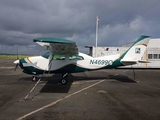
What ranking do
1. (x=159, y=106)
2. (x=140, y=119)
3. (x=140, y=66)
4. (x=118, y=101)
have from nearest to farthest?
(x=140, y=119), (x=159, y=106), (x=118, y=101), (x=140, y=66)

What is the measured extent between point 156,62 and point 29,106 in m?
22.8

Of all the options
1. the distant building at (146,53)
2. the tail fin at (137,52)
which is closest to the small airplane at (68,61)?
the tail fin at (137,52)

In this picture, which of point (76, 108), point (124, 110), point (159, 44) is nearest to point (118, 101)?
point (124, 110)

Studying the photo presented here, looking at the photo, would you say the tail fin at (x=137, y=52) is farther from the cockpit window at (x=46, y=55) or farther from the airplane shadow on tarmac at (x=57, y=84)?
the cockpit window at (x=46, y=55)

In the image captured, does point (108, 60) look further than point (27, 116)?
Yes

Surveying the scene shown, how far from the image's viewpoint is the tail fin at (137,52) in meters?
11.3

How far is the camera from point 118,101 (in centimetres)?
670

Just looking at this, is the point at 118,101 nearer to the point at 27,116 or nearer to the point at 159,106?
the point at 159,106

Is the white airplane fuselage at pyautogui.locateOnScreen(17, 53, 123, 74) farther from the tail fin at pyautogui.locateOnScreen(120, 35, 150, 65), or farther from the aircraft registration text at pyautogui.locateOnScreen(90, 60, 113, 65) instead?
the tail fin at pyautogui.locateOnScreen(120, 35, 150, 65)

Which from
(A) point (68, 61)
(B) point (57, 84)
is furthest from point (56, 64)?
(B) point (57, 84)

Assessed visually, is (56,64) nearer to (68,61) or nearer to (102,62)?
(68,61)

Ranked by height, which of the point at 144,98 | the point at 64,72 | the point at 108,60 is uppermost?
the point at 108,60

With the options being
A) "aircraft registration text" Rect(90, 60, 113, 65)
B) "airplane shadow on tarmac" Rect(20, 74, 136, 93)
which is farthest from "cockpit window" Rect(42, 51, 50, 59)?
"aircraft registration text" Rect(90, 60, 113, 65)

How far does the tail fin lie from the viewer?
37.1ft
